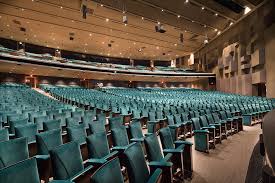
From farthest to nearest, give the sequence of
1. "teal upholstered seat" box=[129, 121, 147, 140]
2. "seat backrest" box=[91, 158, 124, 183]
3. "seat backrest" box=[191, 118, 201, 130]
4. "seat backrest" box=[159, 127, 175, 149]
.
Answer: "seat backrest" box=[191, 118, 201, 130] < "teal upholstered seat" box=[129, 121, 147, 140] < "seat backrest" box=[159, 127, 175, 149] < "seat backrest" box=[91, 158, 124, 183]

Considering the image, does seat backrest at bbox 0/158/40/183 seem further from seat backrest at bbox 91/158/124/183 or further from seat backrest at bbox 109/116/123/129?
seat backrest at bbox 109/116/123/129

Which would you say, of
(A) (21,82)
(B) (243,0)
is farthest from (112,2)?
(A) (21,82)

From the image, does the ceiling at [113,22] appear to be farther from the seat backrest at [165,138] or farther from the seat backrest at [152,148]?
the seat backrest at [152,148]

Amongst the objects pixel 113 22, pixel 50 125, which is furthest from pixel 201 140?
pixel 113 22

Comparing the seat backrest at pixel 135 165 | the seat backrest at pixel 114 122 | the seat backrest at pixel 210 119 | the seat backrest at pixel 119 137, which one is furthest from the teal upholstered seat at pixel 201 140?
the seat backrest at pixel 135 165

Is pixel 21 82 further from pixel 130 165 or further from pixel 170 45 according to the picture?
pixel 130 165

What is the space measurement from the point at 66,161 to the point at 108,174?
638 millimetres

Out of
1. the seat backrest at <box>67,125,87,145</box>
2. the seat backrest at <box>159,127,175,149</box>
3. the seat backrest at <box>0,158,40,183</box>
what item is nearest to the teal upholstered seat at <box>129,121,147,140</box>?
the seat backrest at <box>159,127,175,149</box>

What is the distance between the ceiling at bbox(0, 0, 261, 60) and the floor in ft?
28.4

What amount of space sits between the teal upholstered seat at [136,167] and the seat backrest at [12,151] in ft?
3.40

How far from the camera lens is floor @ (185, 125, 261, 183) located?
264 cm

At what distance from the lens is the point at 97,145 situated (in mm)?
2352

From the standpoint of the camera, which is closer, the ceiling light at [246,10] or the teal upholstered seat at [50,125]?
the teal upholstered seat at [50,125]

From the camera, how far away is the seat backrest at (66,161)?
1.76 meters
